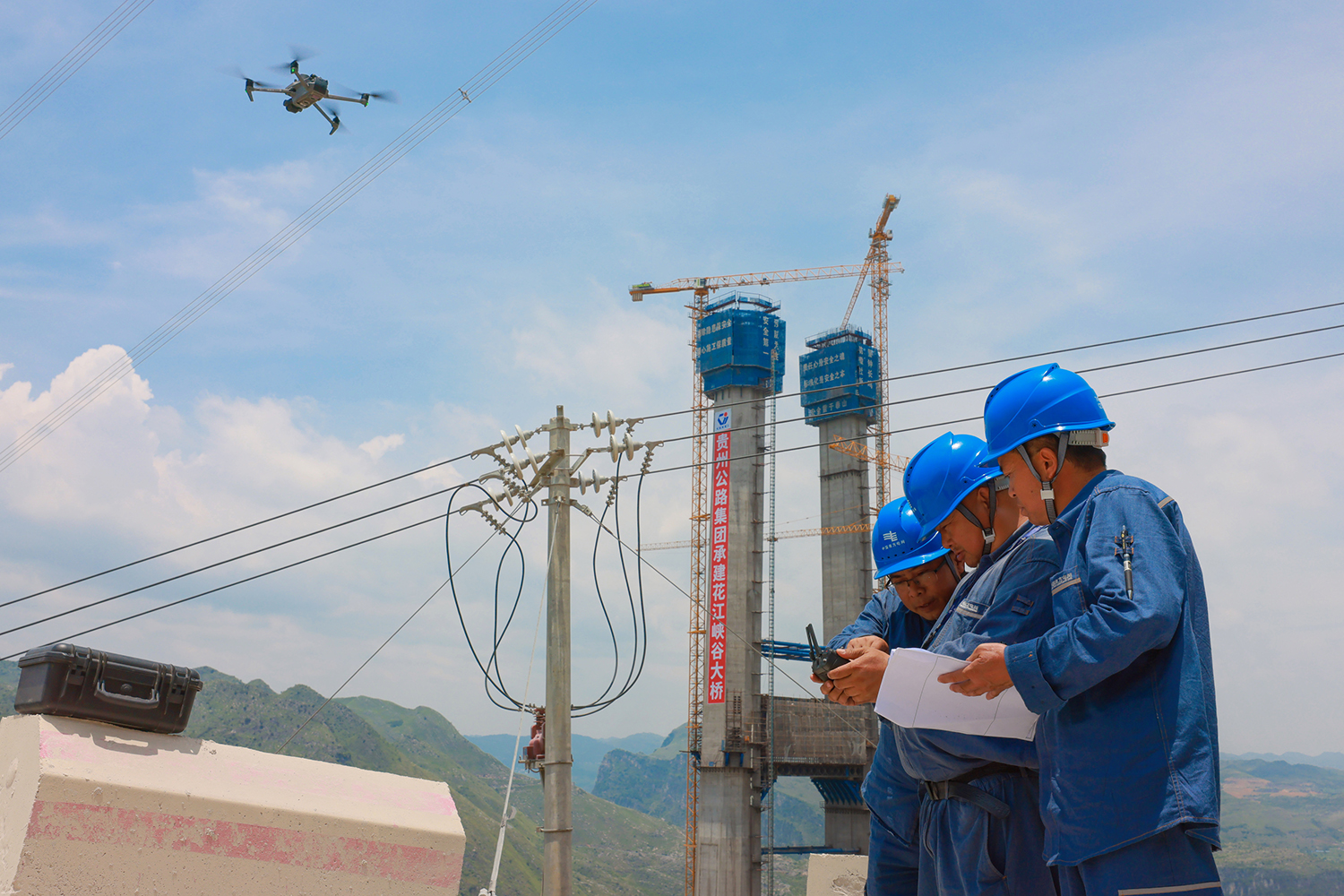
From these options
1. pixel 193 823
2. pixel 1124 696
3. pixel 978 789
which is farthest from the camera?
pixel 193 823

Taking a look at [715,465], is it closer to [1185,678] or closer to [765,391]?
[765,391]

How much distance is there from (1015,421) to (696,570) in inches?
2376

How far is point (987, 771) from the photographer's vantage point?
10.0ft

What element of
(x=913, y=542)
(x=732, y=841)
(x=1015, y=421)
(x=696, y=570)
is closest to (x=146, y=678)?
(x=913, y=542)

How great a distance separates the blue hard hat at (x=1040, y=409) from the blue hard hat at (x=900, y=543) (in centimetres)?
113

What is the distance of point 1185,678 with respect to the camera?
7.79ft

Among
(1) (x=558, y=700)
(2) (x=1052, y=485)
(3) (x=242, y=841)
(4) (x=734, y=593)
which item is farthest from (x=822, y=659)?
(4) (x=734, y=593)

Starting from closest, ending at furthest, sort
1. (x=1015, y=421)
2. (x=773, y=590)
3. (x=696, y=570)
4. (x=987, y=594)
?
(x=1015, y=421) → (x=987, y=594) → (x=773, y=590) → (x=696, y=570)

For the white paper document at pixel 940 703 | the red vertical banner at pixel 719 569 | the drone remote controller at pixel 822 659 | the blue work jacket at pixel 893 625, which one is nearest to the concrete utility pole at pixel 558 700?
the blue work jacket at pixel 893 625

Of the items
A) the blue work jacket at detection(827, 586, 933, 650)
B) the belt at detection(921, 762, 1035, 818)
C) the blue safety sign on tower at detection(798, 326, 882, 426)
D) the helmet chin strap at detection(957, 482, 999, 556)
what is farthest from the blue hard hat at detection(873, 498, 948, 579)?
the blue safety sign on tower at detection(798, 326, 882, 426)

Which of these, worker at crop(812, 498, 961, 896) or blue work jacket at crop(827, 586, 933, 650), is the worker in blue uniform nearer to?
worker at crop(812, 498, 961, 896)

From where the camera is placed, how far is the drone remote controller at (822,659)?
3.23 m

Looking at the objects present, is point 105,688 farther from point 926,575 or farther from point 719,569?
point 719,569

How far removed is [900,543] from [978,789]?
1374 mm
